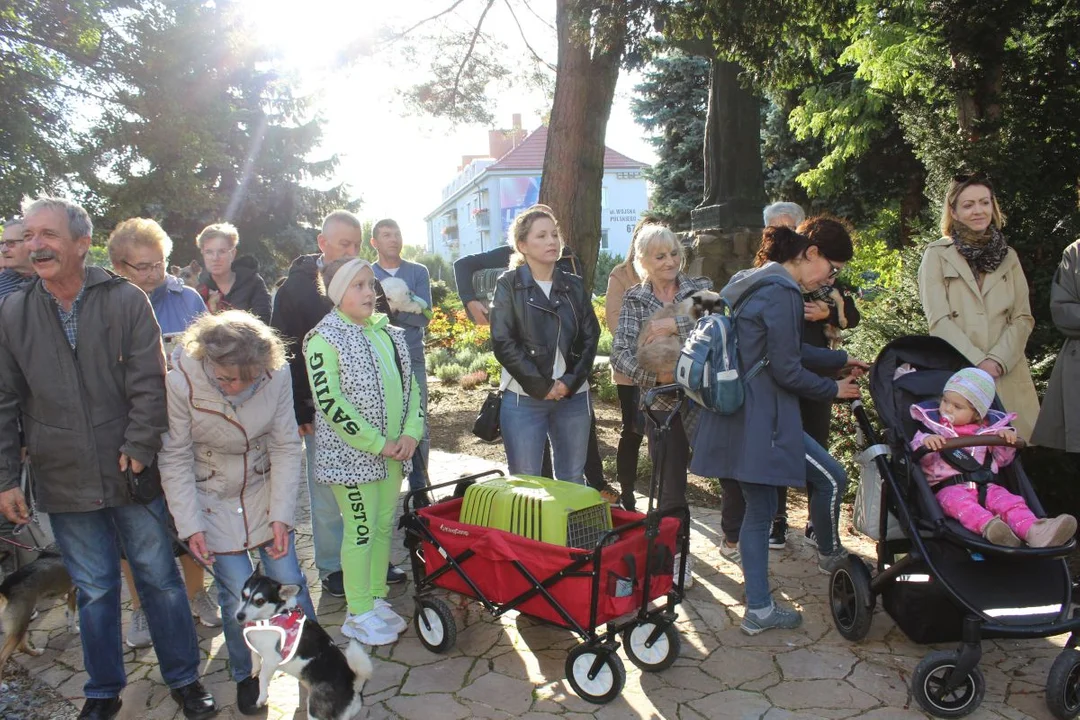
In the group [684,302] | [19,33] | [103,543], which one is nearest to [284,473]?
[103,543]

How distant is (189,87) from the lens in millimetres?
20641

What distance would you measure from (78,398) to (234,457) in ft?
1.96

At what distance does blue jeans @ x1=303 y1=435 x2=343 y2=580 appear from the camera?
4254 millimetres

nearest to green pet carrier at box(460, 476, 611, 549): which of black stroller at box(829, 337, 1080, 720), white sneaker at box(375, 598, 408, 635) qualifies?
white sneaker at box(375, 598, 408, 635)

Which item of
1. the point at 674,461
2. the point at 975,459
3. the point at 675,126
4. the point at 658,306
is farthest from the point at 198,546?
the point at 675,126

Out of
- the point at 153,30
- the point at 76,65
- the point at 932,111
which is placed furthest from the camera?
the point at 153,30

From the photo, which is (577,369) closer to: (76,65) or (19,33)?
(19,33)

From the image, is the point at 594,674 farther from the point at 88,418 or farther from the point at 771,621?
the point at 88,418

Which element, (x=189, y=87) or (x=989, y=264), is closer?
(x=989, y=264)

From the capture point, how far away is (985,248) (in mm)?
4262

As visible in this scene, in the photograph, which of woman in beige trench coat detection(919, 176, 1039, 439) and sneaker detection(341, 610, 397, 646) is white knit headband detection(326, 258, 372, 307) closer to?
sneaker detection(341, 610, 397, 646)

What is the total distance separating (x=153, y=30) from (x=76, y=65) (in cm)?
237

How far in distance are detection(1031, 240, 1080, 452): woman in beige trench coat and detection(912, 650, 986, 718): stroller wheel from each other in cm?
159

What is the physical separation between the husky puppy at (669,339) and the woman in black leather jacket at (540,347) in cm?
36
